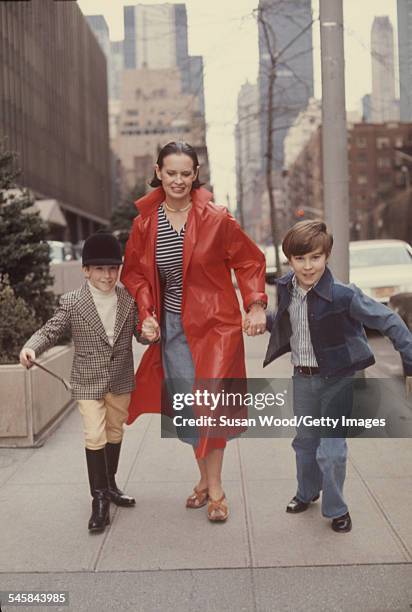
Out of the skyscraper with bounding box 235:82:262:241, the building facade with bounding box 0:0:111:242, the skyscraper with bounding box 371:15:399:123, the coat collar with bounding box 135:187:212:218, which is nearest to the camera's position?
the building facade with bounding box 0:0:111:242

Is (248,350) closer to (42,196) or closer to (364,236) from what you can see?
(42,196)

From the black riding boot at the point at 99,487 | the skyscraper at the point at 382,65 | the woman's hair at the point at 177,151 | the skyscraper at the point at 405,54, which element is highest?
the skyscraper at the point at 382,65

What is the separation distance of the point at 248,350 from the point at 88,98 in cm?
597

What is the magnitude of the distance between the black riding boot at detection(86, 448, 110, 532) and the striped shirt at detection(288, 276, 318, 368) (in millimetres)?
1192

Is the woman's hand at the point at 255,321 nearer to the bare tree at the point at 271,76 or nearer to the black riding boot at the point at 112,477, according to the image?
the black riding boot at the point at 112,477

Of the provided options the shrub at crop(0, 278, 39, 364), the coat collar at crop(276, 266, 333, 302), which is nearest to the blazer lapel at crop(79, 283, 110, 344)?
the coat collar at crop(276, 266, 333, 302)

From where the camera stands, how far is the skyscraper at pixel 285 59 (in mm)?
9320

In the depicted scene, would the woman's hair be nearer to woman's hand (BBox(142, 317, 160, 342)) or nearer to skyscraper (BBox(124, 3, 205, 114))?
skyscraper (BBox(124, 3, 205, 114))

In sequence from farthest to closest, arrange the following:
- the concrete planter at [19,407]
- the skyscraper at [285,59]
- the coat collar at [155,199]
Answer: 1. the skyscraper at [285,59]
2. the concrete planter at [19,407]
3. the coat collar at [155,199]

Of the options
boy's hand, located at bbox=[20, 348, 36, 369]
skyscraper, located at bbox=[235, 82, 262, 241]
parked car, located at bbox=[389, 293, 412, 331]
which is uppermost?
skyscraper, located at bbox=[235, 82, 262, 241]

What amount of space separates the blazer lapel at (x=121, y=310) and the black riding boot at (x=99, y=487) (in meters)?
0.63

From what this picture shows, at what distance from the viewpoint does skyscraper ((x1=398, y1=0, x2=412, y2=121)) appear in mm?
3395

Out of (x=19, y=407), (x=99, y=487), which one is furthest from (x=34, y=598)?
(x=19, y=407)

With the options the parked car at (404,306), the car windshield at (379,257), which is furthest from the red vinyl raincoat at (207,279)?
the car windshield at (379,257)
